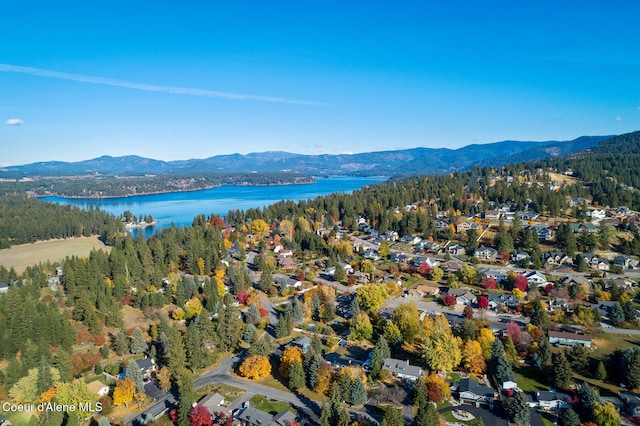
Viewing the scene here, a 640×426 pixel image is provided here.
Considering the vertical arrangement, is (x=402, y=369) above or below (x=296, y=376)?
below

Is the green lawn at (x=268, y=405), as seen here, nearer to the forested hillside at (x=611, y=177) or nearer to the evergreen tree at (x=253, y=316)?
the evergreen tree at (x=253, y=316)

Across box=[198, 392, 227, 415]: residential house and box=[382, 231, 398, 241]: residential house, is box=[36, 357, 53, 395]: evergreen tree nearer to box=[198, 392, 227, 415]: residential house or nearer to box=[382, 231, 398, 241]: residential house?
box=[198, 392, 227, 415]: residential house

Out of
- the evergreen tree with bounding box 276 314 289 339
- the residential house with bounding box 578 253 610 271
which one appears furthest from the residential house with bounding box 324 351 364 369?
the residential house with bounding box 578 253 610 271

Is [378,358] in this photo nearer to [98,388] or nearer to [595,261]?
[98,388]

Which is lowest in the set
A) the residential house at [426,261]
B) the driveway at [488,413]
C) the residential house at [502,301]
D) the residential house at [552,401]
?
the driveway at [488,413]

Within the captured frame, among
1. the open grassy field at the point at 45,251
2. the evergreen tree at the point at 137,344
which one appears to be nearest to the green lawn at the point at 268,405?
the evergreen tree at the point at 137,344

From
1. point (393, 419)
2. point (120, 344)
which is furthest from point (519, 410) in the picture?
point (120, 344)
